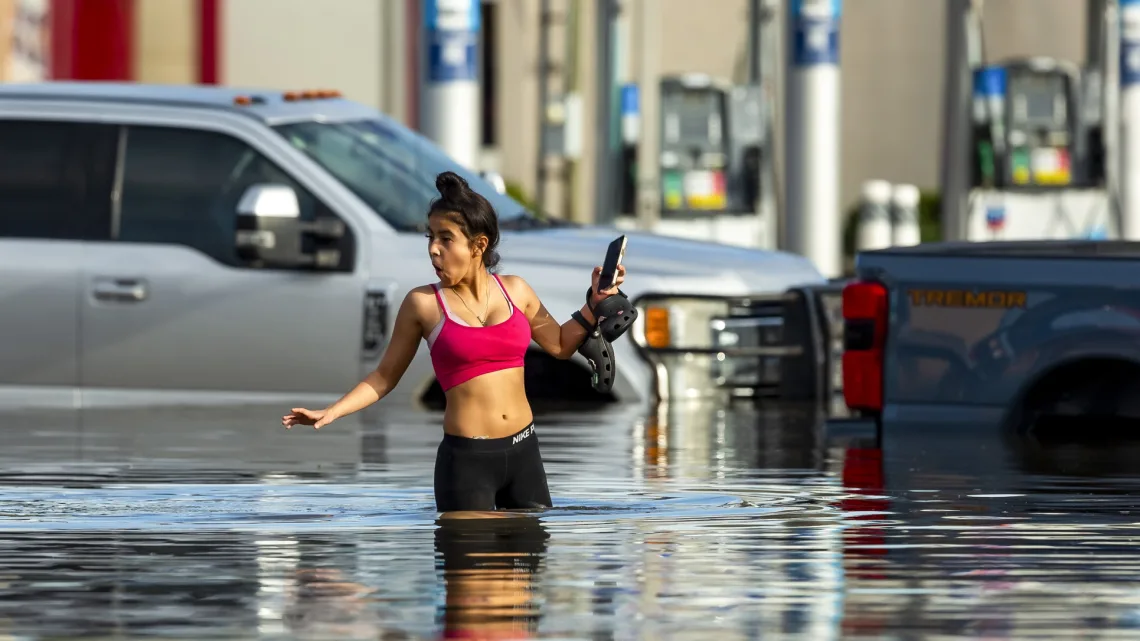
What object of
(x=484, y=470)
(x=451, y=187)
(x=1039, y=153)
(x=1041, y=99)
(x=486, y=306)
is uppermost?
(x=1041, y=99)

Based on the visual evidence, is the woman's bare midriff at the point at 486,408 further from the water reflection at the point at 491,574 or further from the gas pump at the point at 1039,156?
the gas pump at the point at 1039,156

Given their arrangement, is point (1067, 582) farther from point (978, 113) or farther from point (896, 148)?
point (896, 148)

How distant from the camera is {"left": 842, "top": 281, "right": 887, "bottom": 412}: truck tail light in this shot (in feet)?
34.9

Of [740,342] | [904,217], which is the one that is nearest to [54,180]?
[740,342]

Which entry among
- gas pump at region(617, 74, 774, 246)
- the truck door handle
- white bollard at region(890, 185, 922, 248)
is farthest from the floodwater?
white bollard at region(890, 185, 922, 248)

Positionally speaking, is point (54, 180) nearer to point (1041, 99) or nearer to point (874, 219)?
point (874, 219)

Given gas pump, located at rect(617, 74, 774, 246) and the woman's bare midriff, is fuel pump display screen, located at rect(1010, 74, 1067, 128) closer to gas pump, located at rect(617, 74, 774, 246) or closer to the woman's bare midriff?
gas pump, located at rect(617, 74, 774, 246)

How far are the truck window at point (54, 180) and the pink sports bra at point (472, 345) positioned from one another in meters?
4.23

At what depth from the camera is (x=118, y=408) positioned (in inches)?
489

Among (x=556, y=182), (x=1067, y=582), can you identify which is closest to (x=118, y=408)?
(x=1067, y=582)

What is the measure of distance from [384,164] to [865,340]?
112 inches

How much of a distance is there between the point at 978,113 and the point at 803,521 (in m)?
16.6

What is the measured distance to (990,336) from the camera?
34.6ft

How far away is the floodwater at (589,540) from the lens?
22.5ft
